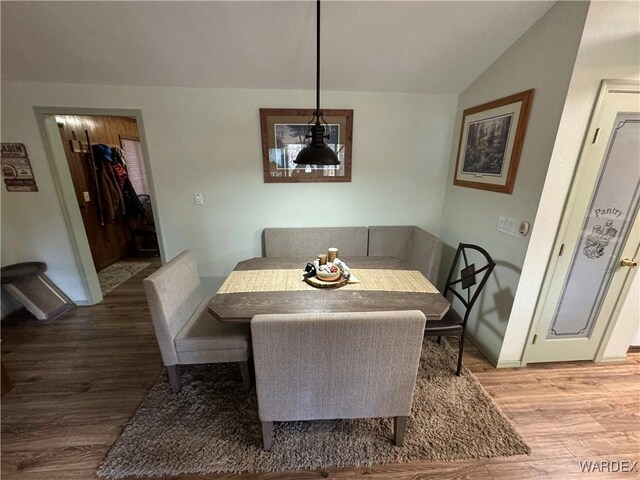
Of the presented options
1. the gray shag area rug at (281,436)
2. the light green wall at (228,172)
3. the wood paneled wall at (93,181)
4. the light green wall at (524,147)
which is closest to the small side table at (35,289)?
the light green wall at (228,172)

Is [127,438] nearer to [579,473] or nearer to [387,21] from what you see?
[579,473]

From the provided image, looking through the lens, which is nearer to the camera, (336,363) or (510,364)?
(336,363)

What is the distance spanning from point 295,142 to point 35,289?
3.03m

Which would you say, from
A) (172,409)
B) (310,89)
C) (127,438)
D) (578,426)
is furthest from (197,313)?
(578,426)

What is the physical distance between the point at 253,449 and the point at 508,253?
2111mm

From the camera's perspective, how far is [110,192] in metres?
3.81

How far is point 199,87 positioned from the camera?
7.77 feet

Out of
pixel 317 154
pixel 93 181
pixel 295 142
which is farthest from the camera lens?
pixel 93 181

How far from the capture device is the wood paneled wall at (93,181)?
10.8 feet

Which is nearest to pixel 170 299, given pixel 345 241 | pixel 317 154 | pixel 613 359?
pixel 317 154

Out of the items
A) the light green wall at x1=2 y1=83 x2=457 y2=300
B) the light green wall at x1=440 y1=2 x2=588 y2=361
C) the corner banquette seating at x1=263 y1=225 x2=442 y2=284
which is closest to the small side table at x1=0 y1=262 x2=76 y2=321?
the light green wall at x1=2 y1=83 x2=457 y2=300

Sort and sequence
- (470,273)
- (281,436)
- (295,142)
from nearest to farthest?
(281,436), (470,273), (295,142)

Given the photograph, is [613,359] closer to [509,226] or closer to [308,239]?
[509,226]

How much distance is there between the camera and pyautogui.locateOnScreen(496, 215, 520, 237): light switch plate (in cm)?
181
